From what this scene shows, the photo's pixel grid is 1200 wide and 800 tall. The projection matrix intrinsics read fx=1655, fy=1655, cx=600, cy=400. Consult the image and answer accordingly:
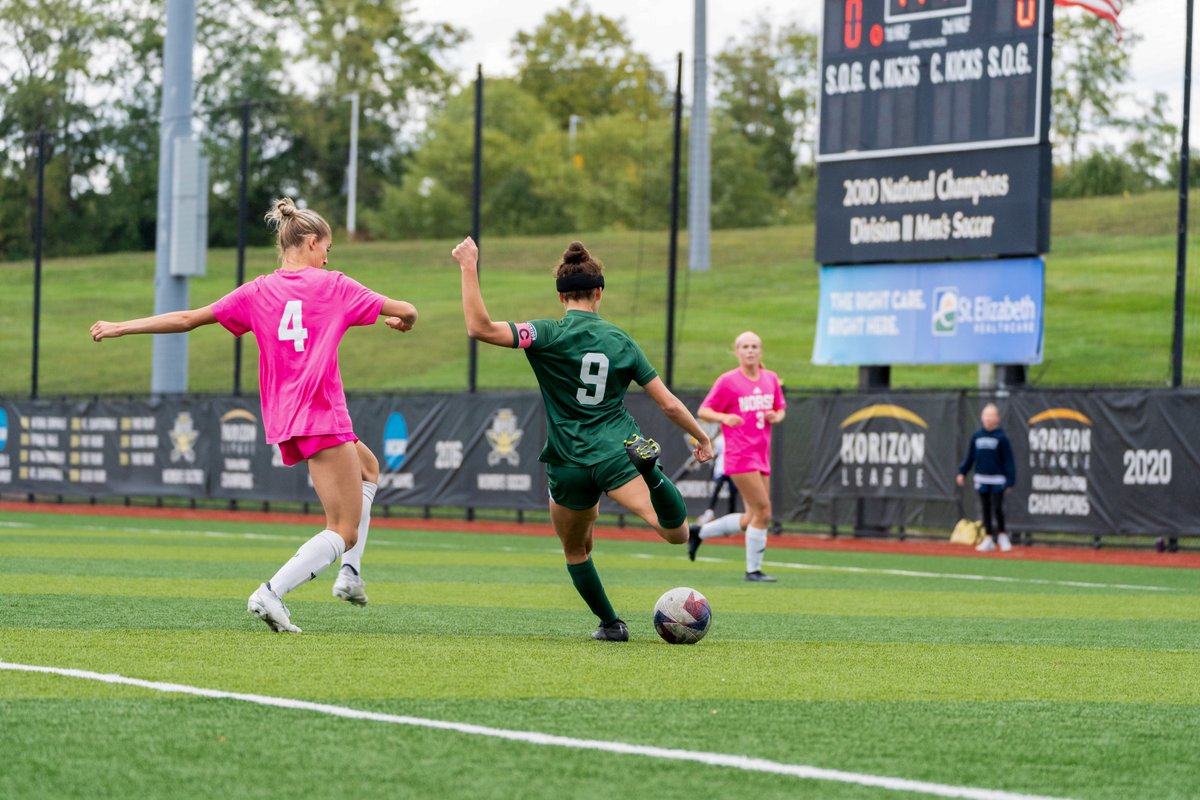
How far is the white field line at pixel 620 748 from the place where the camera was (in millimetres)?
4770

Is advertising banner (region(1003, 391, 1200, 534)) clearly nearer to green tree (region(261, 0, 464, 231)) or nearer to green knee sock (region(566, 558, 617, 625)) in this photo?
green knee sock (region(566, 558, 617, 625))

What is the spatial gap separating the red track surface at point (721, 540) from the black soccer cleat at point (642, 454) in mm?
13169

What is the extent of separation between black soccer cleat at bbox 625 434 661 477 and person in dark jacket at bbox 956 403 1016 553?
1427cm

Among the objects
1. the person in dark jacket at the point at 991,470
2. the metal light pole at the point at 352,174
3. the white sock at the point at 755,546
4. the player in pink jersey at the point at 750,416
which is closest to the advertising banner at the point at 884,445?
the person in dark jacket at the point at 991,470

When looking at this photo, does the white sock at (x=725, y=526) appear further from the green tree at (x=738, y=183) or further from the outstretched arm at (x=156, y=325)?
the green tree at (x=738, y=183)

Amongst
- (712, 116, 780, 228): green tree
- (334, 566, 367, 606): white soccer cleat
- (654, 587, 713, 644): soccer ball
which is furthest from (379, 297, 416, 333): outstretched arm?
(712, 116, 780, 228): green tree

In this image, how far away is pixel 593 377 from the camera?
8.28 m

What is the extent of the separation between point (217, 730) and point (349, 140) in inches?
2859

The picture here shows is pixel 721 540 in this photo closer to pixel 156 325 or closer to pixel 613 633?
pixel 613 633

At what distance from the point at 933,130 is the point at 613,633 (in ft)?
49.3

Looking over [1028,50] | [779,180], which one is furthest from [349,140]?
[1028,50]

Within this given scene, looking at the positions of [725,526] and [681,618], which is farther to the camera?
[725,526]

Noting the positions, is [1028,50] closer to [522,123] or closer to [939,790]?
[939,790]

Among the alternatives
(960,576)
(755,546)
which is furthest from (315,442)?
(960,576)
